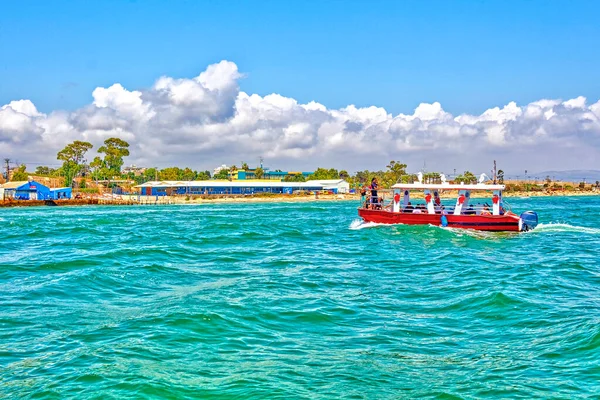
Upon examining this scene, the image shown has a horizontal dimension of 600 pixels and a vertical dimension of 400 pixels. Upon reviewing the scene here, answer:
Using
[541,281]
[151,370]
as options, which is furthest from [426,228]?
[151,370]

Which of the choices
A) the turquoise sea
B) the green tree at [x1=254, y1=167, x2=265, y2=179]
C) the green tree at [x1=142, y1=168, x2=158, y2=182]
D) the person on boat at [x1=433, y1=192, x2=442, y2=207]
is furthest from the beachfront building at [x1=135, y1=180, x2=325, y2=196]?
the turquoise sea

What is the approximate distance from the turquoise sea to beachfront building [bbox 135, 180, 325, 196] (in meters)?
90.0

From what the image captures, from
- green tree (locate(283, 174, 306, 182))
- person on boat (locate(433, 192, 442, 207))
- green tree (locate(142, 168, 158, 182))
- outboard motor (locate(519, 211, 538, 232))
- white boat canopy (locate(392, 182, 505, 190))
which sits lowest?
outboard motor (locate(519, 211, 538, 232))

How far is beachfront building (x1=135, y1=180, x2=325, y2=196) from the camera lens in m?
112

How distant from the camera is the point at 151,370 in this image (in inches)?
345

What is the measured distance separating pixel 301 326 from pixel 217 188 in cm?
10522

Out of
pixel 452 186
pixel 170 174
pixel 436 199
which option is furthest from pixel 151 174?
pixel 452 186

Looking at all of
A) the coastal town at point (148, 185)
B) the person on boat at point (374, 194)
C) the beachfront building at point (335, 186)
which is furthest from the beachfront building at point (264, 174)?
the person on boat at point (374, 194)

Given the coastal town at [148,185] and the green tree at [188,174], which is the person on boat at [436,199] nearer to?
Answer: the coastal town at [148,185]

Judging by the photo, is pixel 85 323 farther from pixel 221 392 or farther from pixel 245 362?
pixel 221 392

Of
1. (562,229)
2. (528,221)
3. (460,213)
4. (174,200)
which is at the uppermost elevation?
(460,213)

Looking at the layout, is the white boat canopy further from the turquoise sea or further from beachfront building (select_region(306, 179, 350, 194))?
beachfront building (select_region(306, 179, 350, 194))

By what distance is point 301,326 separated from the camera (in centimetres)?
1162

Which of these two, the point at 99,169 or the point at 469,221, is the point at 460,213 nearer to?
the point at 469,221
